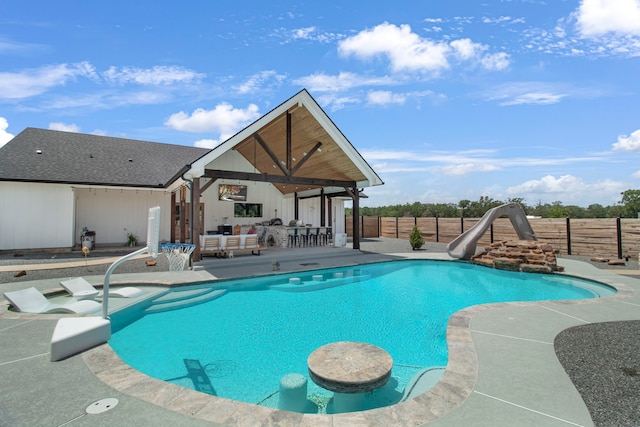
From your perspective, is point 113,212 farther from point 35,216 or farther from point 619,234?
point 619,234

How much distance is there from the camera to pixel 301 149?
1382cm

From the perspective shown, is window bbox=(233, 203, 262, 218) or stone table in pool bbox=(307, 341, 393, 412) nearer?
stone table in pool bbox=(307, 341, 393, 412)

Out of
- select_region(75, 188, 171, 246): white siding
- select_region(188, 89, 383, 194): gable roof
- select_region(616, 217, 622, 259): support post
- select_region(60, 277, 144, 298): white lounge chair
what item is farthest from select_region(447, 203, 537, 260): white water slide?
select_region(75, 188, 171, 246): white siding

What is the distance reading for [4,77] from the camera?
377 inches

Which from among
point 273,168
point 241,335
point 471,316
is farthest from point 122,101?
point 471,316

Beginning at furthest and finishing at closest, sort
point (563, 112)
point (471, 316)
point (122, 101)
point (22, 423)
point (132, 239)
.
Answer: point (132, 239) → point (122, 101) → point (563, 112) → point (471, 316) → point (22, 423)

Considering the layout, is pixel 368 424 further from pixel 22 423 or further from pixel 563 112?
pixel 563 112

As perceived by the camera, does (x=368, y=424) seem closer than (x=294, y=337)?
Yes

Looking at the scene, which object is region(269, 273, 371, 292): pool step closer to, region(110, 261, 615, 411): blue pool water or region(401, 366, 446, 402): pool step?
region(110, 261, 615, 411): blue pool water

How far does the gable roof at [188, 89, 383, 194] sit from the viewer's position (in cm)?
1066

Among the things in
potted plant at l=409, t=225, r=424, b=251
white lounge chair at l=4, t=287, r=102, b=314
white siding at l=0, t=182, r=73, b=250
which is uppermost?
white siding at l=0, t=182, r=73, b=250

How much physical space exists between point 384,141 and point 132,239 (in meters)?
13.8

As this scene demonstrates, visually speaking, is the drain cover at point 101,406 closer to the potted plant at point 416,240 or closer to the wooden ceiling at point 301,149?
the wooden ceiling at point 301,149

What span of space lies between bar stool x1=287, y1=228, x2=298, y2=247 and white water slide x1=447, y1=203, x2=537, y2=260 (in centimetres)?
716
